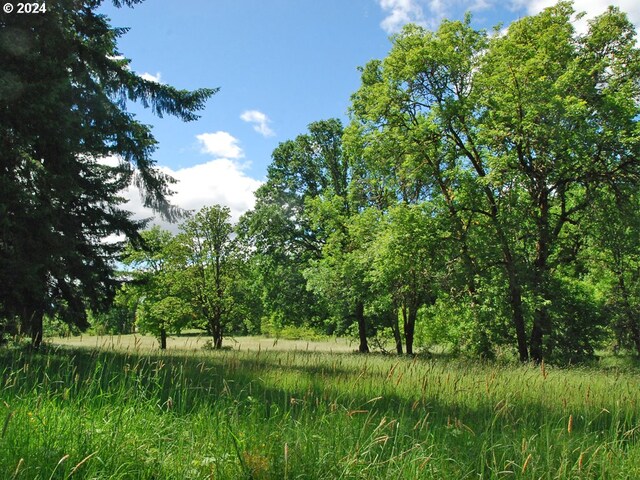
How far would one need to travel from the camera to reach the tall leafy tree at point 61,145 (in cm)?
830

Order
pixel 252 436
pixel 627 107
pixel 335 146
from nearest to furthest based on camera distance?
pixel 252 436
pixel 627 107
pixel 335 146

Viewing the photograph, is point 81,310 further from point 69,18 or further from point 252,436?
point 252,436

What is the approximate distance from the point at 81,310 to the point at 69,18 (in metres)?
7.08

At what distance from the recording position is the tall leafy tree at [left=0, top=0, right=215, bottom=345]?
8.30 m

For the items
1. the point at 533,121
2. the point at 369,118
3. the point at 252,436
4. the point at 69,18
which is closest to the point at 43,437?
the point at 252,436

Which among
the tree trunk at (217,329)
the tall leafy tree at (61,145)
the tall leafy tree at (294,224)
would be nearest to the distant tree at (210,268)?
the tree trunk at (217,329)

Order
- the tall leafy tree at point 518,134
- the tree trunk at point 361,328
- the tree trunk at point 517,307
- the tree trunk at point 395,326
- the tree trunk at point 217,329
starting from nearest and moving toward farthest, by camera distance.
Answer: the tall leafy tree at point 518,134 → the tree trunk at point 517,307 → the tree trunk at point 395,326 → the tree trunk at point 217,329 → the tree trunk at point 361,328

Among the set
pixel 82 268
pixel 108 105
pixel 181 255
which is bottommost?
pixel 82 268

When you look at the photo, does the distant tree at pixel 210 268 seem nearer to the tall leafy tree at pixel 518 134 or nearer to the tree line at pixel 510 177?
the tree line at pixel 510 177

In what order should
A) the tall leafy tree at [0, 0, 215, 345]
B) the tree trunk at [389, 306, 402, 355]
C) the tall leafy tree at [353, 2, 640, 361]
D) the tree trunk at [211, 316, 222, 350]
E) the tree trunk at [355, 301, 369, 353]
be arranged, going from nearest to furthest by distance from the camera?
1. the tall leafy tree at [0, 0, 215, 345]
2. the tall leafy tree at [353, 2, 640, 361]
3. the tree trunk at [389, 306, 402, 355]
4. the tree trunk at [211, 316, 222, 350]
5. the tree trunk at [355, 301, 369, 353]

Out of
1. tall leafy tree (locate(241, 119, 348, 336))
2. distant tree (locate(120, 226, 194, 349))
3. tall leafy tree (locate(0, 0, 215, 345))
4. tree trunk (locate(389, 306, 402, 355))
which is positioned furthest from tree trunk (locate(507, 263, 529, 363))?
distant tree (locate(120, 226, 194, 349))

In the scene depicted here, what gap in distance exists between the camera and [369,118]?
61.0 feet

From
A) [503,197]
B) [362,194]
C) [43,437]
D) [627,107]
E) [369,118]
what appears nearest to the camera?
[43,437]

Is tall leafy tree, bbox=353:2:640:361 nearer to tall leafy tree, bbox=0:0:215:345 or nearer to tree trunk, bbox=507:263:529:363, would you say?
tree trunk, bbox=507:263:529:363
